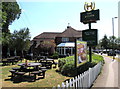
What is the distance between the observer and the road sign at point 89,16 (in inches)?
521

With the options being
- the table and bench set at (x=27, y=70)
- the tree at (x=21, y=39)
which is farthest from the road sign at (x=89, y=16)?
the tree at (x=21, y=39)

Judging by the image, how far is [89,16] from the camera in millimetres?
13703

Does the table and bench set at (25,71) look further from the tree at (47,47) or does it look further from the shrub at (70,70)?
the tree at (47,47)

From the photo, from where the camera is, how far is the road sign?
13230mm

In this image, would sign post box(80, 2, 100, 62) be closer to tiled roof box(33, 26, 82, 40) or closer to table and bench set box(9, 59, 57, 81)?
table and bench set box(9, 59, 57, 81)

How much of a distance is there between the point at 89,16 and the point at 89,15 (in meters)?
0.10

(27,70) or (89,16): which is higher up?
(89,16)

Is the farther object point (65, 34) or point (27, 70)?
point (65, 34)

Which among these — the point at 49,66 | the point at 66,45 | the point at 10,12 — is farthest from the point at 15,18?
the point at 49,66

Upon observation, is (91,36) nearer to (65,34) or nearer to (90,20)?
(90,20)

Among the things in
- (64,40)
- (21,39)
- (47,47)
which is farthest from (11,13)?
(64,40)

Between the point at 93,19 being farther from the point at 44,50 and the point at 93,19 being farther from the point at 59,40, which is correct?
the point at 59,40

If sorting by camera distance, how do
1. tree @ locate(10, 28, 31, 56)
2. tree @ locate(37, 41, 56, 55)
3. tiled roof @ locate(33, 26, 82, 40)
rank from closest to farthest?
tree @ locate(10, 28, 31, 56) < tree @ locate(37, 41, 56, 55) < tiled roof @ locate(33, 26, 82, 40)

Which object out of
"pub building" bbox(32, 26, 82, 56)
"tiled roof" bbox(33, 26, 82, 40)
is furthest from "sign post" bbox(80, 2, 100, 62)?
"tiled roof" bbox(33, 26, 82, 40)
